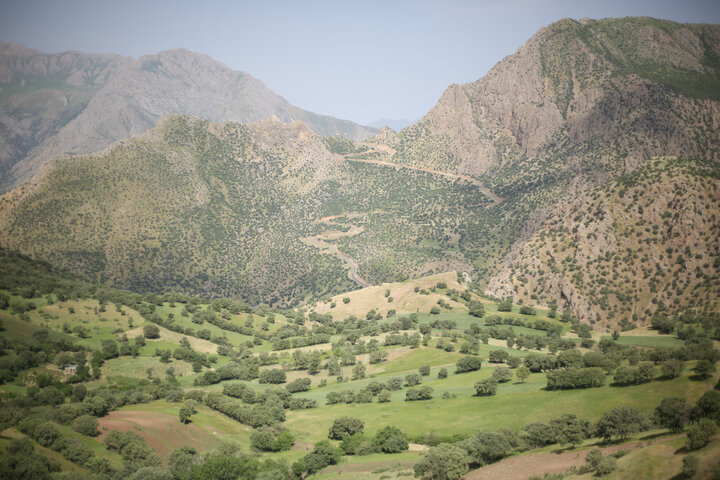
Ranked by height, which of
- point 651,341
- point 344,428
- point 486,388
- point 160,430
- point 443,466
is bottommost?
point 160,430

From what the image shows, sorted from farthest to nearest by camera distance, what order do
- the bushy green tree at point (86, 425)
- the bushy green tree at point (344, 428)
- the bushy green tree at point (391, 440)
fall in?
1. the bushy green tree at point (344, 428)
2. the bushy green tree at point (86, 425)
3. the bushy green tree at point (391, 440)

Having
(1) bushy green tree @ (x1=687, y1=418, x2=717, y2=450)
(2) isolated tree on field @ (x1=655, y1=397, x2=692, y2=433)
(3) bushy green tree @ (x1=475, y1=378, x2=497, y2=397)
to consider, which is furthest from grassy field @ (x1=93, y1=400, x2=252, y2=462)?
(1) bushy green tree @ (x1=687, y1=418, x2=717, y2=450)

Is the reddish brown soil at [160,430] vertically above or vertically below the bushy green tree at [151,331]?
above

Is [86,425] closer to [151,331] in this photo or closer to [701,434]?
[701,434]

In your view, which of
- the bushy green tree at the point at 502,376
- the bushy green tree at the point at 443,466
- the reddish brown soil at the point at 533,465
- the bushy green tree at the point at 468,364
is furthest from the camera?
the bushy green tree at the point at 468,364

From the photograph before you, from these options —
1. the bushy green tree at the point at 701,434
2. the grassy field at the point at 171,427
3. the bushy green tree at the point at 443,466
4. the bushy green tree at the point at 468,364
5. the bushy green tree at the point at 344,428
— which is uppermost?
the bushy green tree at the point at 701,434

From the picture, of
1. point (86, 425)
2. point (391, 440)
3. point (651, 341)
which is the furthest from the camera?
point (651, 341)

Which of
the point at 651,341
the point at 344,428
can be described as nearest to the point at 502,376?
the point at 344,428

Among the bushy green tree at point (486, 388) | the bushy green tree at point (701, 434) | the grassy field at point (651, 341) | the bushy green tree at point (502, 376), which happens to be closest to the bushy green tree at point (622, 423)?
the bushy green tree at point (701, 434)

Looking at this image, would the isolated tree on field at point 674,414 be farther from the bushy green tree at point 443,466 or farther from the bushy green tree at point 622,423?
the bushy green tree at point 443,466

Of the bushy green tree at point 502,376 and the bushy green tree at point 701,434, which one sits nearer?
the bushy green tree at point 701,434

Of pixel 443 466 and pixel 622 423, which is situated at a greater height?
pixel 622 423

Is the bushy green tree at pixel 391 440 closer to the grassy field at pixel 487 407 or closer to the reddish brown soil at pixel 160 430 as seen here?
the grassy field at pixel 487 407

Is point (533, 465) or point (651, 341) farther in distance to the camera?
point (651, 341)
